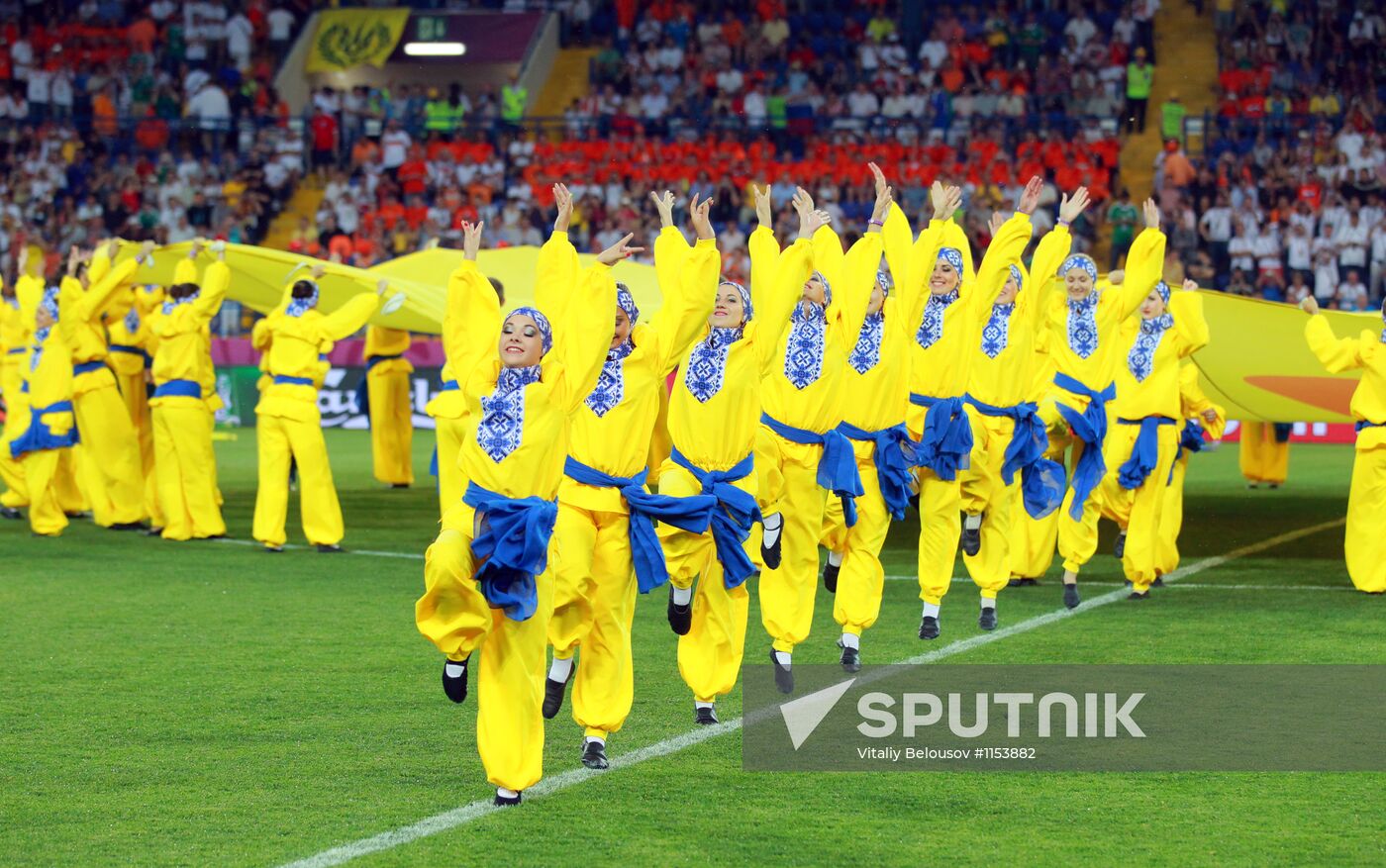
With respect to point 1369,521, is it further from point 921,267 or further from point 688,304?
point 688,304

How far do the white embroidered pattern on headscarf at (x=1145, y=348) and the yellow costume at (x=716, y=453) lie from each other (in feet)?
13.9

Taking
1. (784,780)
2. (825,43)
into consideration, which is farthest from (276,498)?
(825,43)

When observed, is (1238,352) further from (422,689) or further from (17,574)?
(17,574)

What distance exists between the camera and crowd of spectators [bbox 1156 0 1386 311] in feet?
73.3

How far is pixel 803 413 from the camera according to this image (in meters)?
8.62

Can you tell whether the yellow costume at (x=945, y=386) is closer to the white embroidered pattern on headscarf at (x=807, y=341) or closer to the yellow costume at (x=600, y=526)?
the white embroidered pattern on headscarf at (x=807, y=341)

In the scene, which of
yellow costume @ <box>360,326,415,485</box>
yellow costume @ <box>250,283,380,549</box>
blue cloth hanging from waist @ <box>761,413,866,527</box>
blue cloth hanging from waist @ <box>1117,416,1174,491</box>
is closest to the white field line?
blue cloth hanging from waist @ <box>1117,416,1174,491</box>

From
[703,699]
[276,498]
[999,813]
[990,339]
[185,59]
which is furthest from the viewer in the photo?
[185,59]

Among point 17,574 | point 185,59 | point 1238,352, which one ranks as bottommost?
point 17,574

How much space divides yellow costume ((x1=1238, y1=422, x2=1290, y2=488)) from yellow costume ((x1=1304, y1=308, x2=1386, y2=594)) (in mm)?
6508

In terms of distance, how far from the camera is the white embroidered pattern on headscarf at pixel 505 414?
245 inches

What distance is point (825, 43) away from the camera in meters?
28.7

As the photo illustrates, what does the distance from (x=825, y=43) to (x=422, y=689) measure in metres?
21.7

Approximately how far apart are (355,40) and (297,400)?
19.7 m
